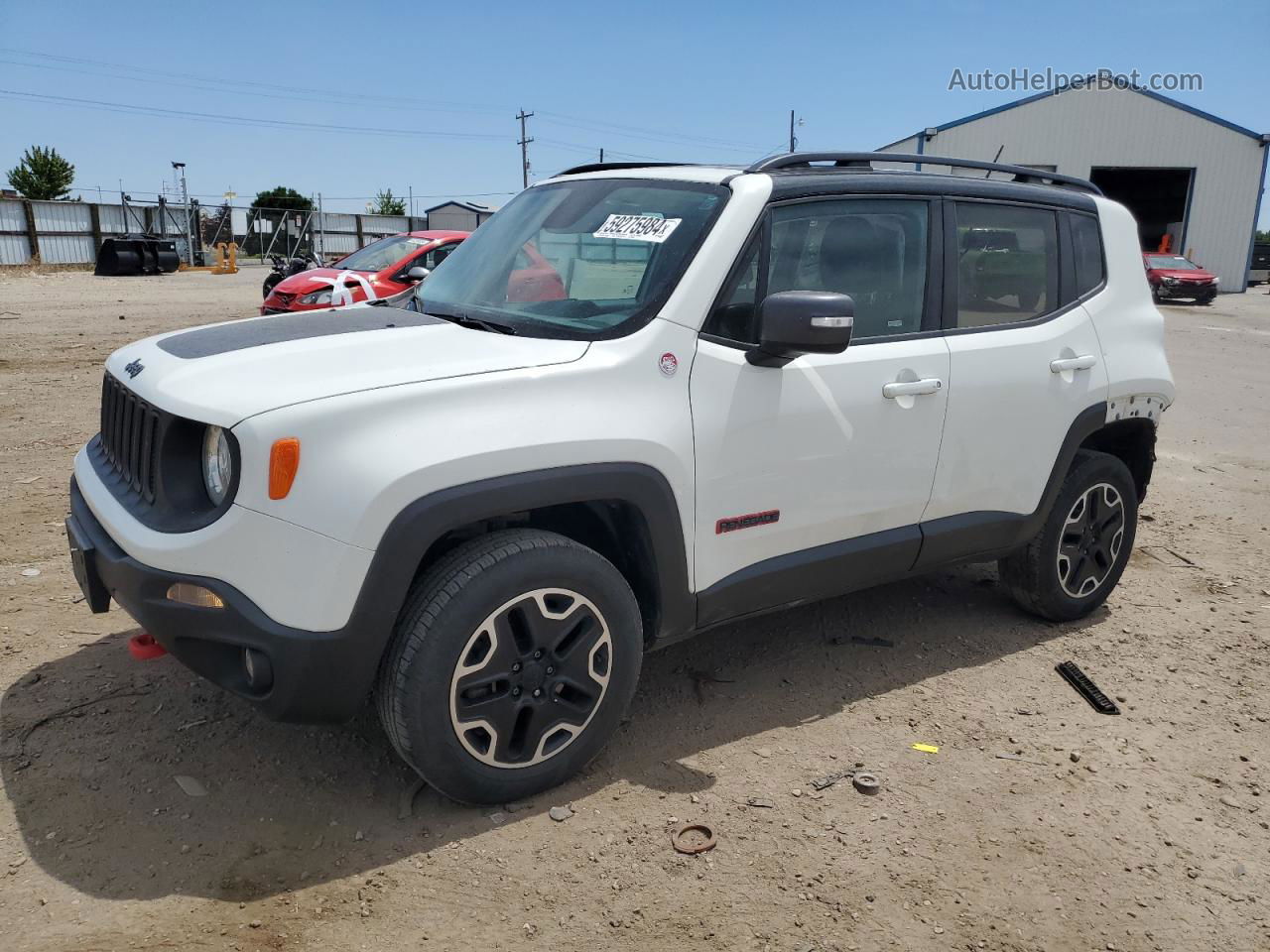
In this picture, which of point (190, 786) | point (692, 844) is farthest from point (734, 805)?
point (190, 786)

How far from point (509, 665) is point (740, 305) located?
1336 mm

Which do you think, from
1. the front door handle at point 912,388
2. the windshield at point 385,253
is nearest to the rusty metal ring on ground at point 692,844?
the front door handle at point 912,388

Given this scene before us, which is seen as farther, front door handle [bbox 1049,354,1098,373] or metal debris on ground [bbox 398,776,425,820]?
front door handle [bbox 1049,354,1098,373]

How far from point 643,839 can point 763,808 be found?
1.36ft

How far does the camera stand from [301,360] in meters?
2.87

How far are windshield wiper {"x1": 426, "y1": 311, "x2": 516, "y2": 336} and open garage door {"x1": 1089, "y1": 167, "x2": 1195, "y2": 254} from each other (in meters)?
38.1

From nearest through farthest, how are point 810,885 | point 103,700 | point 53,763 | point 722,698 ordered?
point 810,885, point 53,763, point 103,700, point 722,698

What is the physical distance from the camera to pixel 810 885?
110 inches

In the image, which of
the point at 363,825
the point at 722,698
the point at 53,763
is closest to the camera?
the point at 363,825

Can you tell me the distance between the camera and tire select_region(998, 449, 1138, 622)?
175 inches

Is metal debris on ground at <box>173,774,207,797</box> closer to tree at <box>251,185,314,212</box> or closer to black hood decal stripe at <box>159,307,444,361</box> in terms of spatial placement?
black hood decal stripe at <box>159,307,444,361</box>

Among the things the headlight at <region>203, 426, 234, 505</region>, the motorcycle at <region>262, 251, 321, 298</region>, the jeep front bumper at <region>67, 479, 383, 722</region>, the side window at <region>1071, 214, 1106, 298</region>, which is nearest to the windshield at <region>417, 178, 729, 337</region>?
the headlight at <region>203, 426, 234, 505</region>

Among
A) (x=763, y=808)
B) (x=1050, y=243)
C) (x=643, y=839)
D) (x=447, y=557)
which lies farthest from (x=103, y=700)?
(x=1050, y=243)

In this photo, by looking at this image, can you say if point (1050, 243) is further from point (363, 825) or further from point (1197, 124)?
point (1197, 124)
